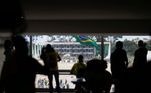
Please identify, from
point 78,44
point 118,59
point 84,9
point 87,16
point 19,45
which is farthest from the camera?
point 78,44

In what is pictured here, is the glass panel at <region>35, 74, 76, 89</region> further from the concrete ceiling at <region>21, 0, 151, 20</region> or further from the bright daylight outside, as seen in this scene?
the concrete ceiling at <region>21, 0, 151, 20</region>

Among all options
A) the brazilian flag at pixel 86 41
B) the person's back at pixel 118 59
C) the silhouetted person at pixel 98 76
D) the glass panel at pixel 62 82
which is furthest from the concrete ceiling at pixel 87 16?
the silhouetted person at pixel 98 76

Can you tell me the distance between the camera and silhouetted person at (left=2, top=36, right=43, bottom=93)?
10.1 feet

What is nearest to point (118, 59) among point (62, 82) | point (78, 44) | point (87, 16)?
point (87, 16)

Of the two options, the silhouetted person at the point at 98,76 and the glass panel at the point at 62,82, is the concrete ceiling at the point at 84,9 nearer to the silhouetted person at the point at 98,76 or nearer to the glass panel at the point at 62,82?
the glass panel at the point at 62,82

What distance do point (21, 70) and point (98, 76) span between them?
89 centimetres

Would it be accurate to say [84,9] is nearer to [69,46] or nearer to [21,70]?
[69,46]

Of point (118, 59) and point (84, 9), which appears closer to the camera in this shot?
point (118, 59)

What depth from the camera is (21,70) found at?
319 centimetres

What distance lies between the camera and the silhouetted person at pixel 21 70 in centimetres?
309

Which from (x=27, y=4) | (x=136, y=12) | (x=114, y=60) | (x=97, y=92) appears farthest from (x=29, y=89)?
(x=136, y=12)

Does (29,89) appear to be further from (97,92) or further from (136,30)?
(136,30)

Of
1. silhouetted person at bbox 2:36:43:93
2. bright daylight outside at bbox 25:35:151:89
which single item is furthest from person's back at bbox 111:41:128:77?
bright daylight outside at bbox 25:35:151:89

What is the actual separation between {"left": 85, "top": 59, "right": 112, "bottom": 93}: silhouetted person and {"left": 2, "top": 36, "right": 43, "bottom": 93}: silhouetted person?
0.73 metres
